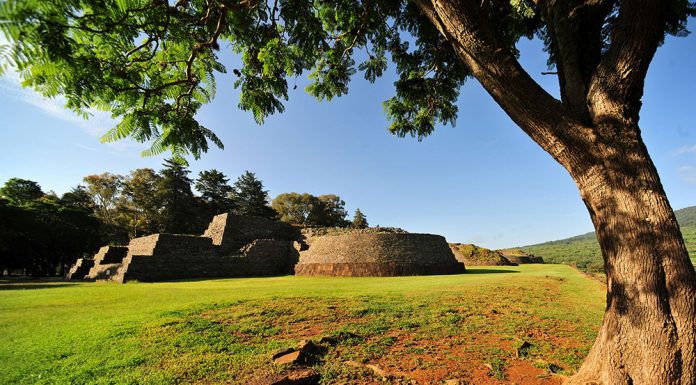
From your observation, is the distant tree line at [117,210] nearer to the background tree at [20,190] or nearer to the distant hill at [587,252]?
the background tree at [20,190]

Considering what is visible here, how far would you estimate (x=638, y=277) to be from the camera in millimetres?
2320

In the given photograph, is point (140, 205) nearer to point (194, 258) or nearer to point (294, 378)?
point (194, 258)

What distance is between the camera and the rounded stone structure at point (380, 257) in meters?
16.0

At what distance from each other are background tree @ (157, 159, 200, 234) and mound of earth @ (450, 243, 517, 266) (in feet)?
100

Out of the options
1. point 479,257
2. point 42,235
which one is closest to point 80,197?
point 42,235

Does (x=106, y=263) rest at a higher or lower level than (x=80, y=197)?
lower

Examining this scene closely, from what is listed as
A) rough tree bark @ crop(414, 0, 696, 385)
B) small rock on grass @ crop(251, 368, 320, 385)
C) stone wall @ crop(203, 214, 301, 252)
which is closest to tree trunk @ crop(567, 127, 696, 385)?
rough tree bark @ crop(414, 0, 696, 385)

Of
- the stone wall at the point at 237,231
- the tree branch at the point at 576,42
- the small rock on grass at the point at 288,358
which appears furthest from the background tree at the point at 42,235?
the tree branch at the point at 576,42

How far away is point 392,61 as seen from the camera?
647 centimetres

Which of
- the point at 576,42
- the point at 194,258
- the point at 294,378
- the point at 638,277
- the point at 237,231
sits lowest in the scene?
the point at 294,378

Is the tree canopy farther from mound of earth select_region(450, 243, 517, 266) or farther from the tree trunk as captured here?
mound of earth select_region(450, 243, 517, 266)

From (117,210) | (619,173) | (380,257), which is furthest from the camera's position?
(117,210)

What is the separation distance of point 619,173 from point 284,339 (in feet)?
12.7

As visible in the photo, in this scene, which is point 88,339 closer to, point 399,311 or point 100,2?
point 100,2
